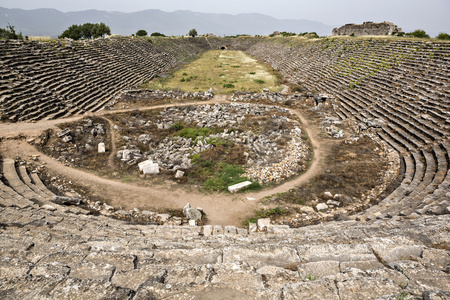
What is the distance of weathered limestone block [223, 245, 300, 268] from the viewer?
4.77m

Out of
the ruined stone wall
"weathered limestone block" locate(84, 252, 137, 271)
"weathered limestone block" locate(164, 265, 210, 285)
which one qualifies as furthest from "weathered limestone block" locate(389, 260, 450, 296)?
the ruined stone wall

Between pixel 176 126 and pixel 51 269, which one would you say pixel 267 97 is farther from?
pixel 51 269

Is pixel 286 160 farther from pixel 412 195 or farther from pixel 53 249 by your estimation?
pixel 53 249

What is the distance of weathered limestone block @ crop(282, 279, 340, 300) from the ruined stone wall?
5515 cm

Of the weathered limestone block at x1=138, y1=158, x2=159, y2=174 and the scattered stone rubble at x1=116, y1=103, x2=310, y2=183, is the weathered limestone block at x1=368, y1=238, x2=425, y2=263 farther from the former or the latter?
the weathered limestone block at x1=138, y1=158, x2=159, y2=174

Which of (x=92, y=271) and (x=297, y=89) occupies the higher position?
(x=297, y=89)

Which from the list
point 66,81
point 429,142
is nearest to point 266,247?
point 429,142

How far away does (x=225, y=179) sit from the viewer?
1345 centimetres

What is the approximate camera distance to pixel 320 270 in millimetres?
4215

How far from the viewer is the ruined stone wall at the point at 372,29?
4398cm

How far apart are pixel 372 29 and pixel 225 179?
51.9 m

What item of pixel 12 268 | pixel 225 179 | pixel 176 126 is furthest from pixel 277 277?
pixel 176 126

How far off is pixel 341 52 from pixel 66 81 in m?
38.3

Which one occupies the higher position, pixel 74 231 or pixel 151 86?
pixel 151 86
